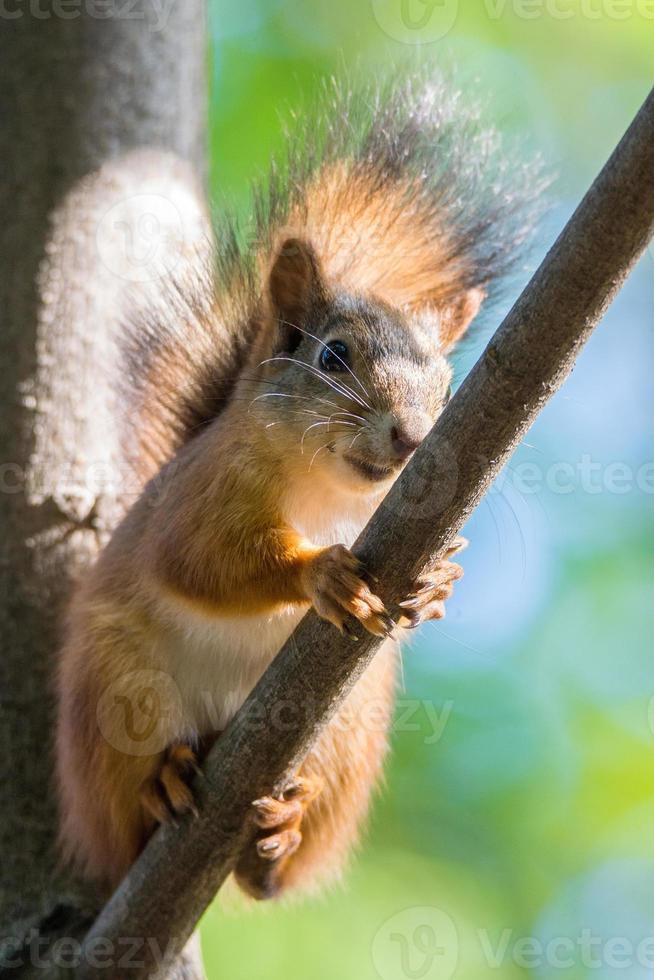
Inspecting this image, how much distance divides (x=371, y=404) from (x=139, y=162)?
1296 mm

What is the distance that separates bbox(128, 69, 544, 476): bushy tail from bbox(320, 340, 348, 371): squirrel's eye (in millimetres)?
358

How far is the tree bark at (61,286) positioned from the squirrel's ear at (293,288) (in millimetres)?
440

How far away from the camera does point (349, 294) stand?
2.90m

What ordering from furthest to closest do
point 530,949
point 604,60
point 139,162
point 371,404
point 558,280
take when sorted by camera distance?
point 604,60 < point 530,949 < point 139,162 < point 371,404 < point 558,280

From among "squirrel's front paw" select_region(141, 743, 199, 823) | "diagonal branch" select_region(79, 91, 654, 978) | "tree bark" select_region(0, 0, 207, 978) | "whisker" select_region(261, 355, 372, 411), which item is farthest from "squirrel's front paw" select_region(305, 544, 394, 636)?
"tree bark" select_region(0, 0, 207, 978)

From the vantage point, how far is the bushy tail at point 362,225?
2.92 metres

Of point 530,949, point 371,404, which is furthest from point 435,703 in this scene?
point 371,404

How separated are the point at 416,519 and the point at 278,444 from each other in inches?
36.9

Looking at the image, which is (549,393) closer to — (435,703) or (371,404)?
(371,404)

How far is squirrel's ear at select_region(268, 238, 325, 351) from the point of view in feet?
9.41

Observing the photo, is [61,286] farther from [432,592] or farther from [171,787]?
[432,592]

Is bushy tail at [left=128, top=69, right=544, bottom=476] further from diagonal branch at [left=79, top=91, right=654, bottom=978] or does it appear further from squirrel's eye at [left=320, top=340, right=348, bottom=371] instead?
diagonal branch at [left=79, top=91, right=654, bottom=978]

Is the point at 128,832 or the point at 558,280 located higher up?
the point at 558,280

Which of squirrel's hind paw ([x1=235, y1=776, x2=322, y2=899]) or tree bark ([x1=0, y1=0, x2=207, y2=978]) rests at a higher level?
tree bark ([x1=0, y1=0, x2=207, y2=978])
